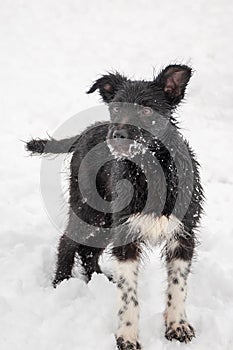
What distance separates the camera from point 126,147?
12.4 ft

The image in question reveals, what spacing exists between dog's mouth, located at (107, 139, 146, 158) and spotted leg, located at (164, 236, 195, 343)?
0.87m

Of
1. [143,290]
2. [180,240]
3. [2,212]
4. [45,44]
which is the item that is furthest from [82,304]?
[45,44]

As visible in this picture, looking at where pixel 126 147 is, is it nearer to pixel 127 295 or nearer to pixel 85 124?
pixel 127 295

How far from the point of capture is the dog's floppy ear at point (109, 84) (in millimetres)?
4352

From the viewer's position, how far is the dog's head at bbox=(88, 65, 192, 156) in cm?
380

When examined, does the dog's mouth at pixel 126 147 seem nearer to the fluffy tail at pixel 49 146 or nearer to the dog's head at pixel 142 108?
the dog's head at pixel 142 108

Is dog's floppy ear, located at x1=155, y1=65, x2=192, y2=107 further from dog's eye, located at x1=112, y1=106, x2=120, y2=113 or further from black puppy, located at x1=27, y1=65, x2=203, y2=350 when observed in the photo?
dog's eye, located at x1=112, y1=106, x2=120, y2=113

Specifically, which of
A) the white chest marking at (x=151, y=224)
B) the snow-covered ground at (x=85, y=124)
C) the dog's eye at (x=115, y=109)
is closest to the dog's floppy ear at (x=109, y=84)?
the dog's eye at (x=115, y=109)

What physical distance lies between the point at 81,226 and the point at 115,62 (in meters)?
6.62

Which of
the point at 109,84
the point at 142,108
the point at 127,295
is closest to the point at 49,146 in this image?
the point at 109,84

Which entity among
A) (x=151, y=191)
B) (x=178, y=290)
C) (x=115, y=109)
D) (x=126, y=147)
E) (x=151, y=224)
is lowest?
(x=178, y=290)

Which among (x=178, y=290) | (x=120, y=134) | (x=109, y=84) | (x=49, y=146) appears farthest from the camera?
(x=49, y=146)

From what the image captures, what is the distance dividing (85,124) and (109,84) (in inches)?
92.1

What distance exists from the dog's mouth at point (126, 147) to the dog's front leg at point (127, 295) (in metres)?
0.77
